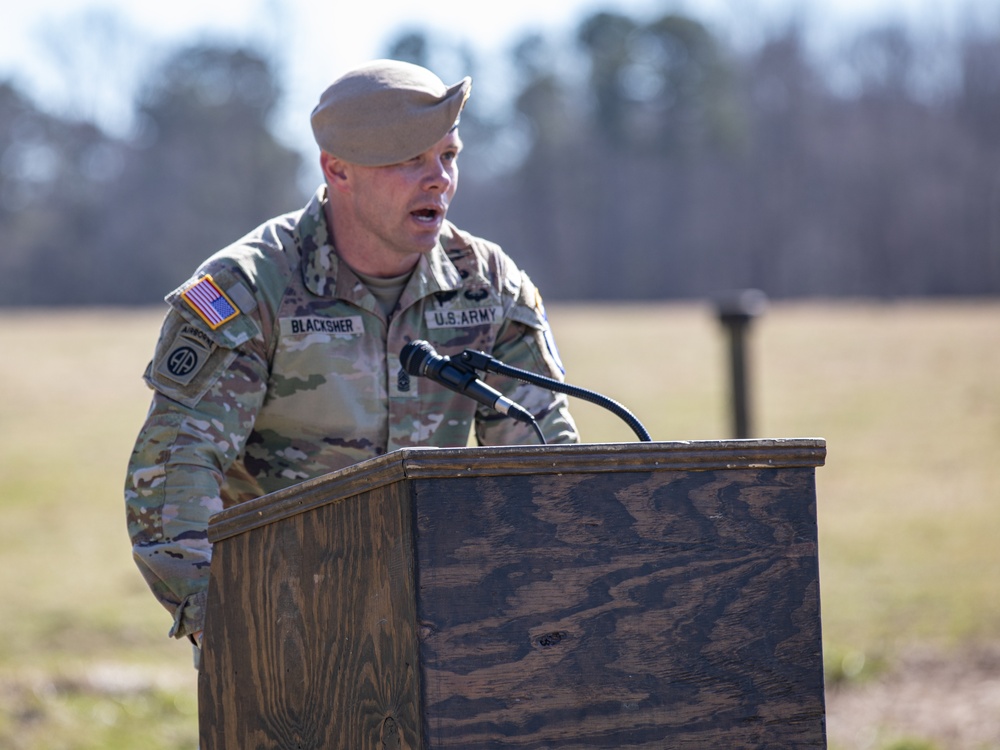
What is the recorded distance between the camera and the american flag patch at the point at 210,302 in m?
2.45

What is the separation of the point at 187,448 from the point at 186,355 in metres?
0.19

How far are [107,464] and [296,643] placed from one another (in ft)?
35.2

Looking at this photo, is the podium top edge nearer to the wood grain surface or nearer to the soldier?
the wood grain surface

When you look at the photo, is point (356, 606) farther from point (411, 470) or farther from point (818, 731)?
point (818, 731)

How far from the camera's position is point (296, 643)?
1.91 m

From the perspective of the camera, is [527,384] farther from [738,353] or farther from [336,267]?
[738,353]

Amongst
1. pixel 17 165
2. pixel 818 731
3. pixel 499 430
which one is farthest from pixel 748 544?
pixel 17 165

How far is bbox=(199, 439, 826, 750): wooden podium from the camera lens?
169cm

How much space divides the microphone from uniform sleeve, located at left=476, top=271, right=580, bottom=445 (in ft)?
1.72

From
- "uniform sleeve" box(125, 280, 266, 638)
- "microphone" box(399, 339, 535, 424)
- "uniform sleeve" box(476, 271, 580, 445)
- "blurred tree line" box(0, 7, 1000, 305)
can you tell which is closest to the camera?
"microphone" box(399, 339, 535, 424)

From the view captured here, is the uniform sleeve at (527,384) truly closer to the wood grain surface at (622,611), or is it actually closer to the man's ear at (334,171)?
the man's ear at (334,171)

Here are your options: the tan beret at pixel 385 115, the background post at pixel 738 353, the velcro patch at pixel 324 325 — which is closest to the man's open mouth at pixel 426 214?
the tan beret at pixel 385 115

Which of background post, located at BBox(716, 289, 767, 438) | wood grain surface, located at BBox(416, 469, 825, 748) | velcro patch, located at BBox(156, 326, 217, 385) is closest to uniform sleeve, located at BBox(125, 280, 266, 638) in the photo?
velcro patch, located at BBox(156, 326, 217, 385)

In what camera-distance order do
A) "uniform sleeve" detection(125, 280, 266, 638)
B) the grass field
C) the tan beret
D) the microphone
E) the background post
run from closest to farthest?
the microphone → "uniform sleeve" detection(125, 280, 266, 638) → the tan beret → the grass field → the background post
